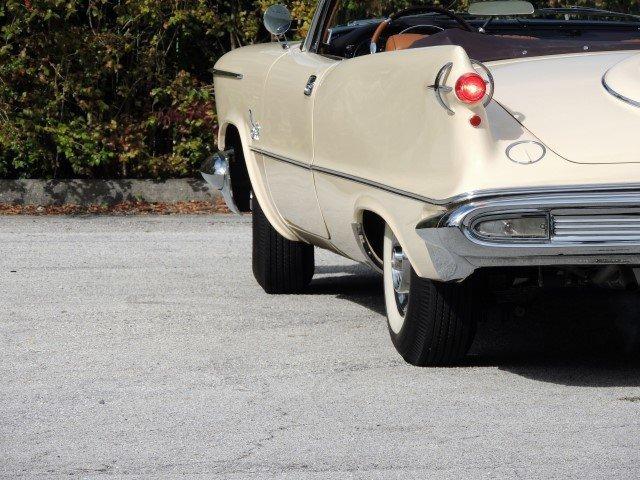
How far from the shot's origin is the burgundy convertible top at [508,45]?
5289 millimetres

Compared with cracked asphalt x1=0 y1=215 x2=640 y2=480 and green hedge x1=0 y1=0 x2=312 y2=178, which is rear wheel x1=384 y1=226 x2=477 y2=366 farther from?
green hedge x1=0 y1=0 x2=312 y2=178

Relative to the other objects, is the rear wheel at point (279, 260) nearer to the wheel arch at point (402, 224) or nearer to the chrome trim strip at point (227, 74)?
the chrome trim strip at point (227, 74)

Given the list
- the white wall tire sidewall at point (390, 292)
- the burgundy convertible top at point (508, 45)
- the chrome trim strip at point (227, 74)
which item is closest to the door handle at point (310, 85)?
the burgundy convertible top at point (508, 45)

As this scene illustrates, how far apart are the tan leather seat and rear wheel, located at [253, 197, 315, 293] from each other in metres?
1.49

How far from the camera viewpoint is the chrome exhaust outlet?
732cm

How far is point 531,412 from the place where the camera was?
4590 millimetres

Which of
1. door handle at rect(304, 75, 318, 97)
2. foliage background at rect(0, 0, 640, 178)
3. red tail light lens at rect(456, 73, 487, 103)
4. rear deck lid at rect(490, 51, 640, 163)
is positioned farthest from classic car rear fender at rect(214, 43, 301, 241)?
foliage background at rect(0, 0, 640, 178)

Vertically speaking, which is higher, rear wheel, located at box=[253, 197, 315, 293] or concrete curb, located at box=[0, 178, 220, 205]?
rear wheel, located at box=[253, 197, 315, 293]

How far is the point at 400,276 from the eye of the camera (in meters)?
5.33

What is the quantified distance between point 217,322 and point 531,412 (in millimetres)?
2084

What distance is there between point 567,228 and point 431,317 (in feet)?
2.46

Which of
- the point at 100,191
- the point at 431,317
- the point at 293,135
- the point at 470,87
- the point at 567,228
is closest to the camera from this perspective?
the point at 567,228

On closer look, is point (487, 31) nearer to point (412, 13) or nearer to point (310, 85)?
point (412, 13)

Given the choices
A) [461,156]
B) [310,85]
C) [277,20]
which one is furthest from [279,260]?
[461,156]
